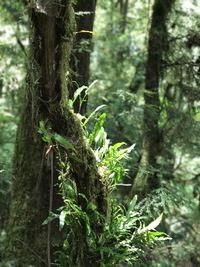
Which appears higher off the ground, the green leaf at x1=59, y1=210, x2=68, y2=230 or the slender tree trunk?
the slender tree trunk

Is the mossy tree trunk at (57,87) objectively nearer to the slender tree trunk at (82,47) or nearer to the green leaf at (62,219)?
the green leaf at (62,219)

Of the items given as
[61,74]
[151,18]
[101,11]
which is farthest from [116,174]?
[101,11]

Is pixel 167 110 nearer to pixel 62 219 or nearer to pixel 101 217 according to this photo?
pixel 101 217

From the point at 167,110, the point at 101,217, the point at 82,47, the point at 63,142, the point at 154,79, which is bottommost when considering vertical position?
the point at 101,217

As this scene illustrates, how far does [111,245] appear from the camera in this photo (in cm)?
324

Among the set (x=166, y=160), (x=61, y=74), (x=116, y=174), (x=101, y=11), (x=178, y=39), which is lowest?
(x=166, y=160)

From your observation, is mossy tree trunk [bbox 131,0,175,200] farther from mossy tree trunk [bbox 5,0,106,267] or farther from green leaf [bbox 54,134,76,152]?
green leaf [bbox 54,134,76,152]

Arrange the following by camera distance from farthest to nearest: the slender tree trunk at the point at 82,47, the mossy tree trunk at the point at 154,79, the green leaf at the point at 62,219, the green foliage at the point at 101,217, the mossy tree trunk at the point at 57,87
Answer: the mossy tree trunk at the point at 154,79, the slender tree trunk at the point at 82,47, the green foliage at the point at 101,217, the green leaf at the point at 62,219, the mossy tree trunk at the point at 57,87

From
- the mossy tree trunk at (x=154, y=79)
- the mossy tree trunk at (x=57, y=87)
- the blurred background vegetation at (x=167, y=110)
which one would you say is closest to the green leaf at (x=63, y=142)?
the mossy tree trunk at (x=57, y=87)

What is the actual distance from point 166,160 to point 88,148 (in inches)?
163

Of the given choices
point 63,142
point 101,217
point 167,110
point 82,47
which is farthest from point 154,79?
point 63,142

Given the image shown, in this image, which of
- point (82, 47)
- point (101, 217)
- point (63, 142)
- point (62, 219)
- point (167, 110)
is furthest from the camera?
point (167, 110)

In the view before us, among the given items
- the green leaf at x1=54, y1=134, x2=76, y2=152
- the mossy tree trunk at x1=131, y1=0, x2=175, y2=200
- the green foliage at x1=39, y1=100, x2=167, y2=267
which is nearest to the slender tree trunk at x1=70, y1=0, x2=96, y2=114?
the mossy tree trunk at x1=131, y1=0, x2=175, y2=200

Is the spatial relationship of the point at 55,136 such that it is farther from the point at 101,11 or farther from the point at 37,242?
the point at 101,11
